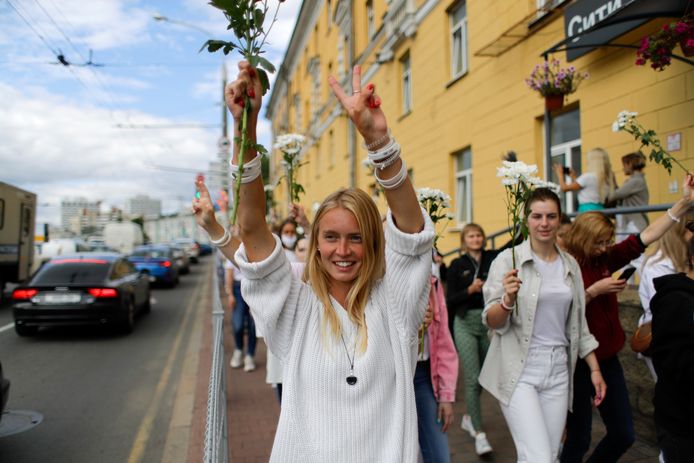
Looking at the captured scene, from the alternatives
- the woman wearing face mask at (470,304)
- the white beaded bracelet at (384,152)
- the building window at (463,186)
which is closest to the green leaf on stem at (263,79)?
the white beaded bracelet at (384,152)

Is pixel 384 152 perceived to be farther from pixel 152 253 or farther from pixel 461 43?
pixel 152 253

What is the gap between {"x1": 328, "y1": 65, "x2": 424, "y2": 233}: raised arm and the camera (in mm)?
1718

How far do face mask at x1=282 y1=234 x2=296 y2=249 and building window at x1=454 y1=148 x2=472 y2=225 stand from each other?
6053 millimetres

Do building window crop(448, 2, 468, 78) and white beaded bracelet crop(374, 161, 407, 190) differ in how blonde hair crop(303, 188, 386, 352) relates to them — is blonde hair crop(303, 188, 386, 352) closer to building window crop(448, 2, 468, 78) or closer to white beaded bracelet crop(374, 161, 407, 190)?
white beaded bracelet crop(374, 161, 407, 190)

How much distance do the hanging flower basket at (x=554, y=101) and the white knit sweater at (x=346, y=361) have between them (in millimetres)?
6720

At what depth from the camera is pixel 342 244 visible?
195 cm

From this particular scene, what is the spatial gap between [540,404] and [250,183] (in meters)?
2.23

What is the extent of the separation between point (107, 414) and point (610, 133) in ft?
23.4

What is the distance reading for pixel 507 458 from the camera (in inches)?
172

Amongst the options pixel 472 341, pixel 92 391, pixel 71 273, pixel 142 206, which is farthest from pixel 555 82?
pixel 142 206

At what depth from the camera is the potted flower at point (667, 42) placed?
4.88 m

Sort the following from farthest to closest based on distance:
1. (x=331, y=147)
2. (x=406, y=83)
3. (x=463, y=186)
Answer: (x=331, y=147), (x=406, y=83), (x=463, y=186)

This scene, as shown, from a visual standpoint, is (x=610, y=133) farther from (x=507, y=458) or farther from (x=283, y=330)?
(x=283, y=330)

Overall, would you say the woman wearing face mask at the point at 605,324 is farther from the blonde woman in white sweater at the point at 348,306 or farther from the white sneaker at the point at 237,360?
the white sneaker at the point at 237,360
